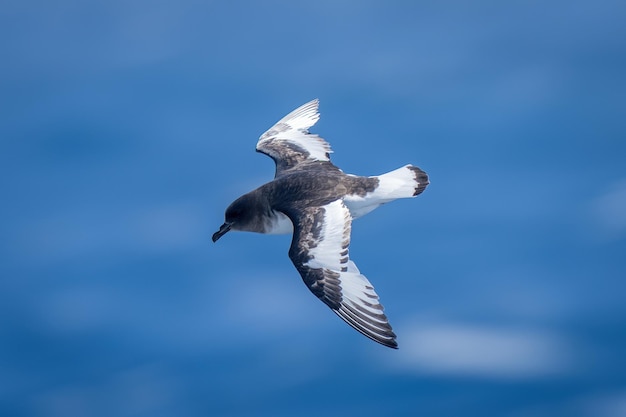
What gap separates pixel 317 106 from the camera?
Result: 1484 cm

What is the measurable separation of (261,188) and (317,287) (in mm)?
1894

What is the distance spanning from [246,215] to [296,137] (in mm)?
2282

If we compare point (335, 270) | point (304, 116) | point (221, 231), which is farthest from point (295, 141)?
point (335, 270)

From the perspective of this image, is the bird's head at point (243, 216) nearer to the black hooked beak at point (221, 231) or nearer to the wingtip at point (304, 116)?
the black hooked beak at point (221, 231)

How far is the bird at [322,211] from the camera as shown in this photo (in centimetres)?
1035

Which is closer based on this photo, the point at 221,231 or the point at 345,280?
the point at 345,280

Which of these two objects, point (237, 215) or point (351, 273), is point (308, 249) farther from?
point (237, 215)

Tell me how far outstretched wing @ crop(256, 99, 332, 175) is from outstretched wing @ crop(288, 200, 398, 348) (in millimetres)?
2053

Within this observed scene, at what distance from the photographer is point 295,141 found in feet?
45.5

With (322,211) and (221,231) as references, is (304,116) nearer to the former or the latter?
(221,231)

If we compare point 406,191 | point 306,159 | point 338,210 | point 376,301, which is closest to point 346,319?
point 376,301

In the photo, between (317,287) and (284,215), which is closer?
(317,287)

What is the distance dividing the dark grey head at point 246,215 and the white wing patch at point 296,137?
157 cm

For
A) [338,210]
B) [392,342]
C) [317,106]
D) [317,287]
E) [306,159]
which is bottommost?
[392,342]
